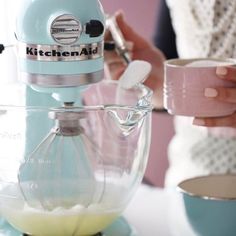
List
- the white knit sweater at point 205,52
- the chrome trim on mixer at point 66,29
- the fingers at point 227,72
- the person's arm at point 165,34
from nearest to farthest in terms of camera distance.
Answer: the chrome trim on mixer at point 66,29 < the fingers at point 227,72 < the white knit sweater at point 205,52 < the person's arm at point 165,34

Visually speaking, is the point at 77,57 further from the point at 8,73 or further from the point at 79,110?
the point at 8,73

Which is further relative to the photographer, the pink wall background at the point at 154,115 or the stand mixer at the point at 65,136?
the pink wall background at the point at 154,115

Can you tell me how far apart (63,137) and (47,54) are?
4.3 inches

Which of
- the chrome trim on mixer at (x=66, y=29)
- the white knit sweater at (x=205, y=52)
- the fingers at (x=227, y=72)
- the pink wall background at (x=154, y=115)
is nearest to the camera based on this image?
the chrome trim on mixer at (x=66, y=29)

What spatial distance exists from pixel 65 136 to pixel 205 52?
1.77 feet

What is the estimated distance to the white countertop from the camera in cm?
72

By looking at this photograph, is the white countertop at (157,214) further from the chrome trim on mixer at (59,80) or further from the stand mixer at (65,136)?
the chrome trim on mixer at (59,80)

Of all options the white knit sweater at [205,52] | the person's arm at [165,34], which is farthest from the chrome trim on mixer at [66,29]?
the person's arm at [165,34]

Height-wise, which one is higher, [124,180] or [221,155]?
[124,180]

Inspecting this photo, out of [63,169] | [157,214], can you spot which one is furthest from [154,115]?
[63,169]

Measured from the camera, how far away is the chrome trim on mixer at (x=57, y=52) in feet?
2.19

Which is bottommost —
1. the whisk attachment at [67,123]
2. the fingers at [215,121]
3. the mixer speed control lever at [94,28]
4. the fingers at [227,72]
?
the fingers at [215,121]

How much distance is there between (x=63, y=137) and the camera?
0.73 meters

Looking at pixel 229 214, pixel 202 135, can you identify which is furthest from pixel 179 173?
pixel 229 214
